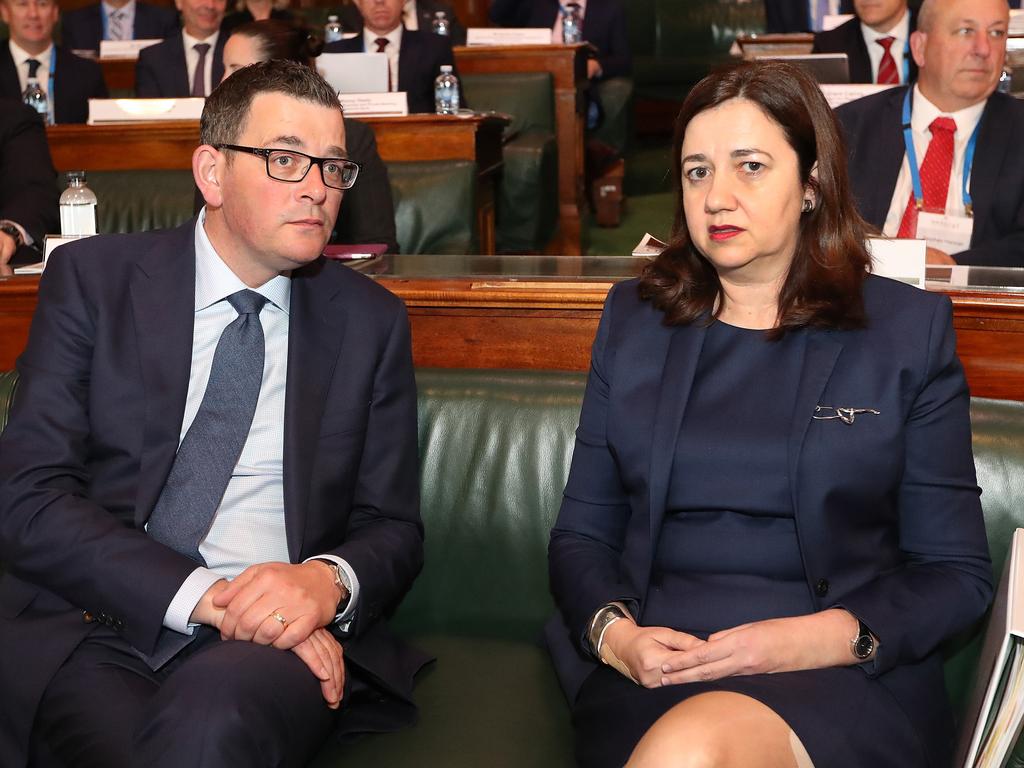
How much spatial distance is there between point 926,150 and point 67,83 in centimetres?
422

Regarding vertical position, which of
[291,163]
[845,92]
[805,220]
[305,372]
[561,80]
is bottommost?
[305,372]

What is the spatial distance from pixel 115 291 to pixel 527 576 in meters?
0.79

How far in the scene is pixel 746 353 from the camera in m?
1.80

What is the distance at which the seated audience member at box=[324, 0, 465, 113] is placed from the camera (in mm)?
5941

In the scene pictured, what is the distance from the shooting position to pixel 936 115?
3361 millimetres

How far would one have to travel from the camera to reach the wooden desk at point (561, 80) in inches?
250

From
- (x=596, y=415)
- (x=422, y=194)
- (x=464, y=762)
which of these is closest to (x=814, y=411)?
(x=596, y=415)

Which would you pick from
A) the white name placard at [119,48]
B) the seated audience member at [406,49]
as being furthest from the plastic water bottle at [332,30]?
the white name placard at [119,48]

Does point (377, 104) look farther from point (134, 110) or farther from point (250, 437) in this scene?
point (250, 437)

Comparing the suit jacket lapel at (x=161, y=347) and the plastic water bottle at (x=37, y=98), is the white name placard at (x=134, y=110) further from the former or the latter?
the suit jacket lapel at (x=161, y=347)

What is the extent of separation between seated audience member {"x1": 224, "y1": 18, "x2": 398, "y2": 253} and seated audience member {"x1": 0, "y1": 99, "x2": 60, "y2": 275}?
2.16ft

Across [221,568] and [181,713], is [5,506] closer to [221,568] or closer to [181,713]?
[221,568]

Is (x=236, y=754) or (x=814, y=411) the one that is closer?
(x=236, y=754)

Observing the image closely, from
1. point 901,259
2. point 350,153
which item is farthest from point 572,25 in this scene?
point 901,259
